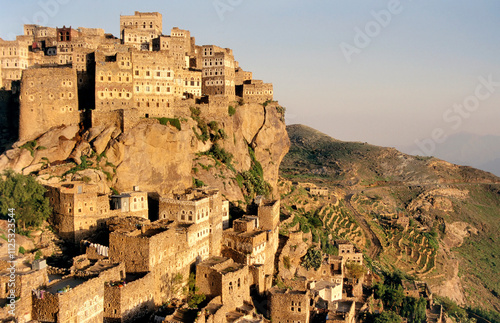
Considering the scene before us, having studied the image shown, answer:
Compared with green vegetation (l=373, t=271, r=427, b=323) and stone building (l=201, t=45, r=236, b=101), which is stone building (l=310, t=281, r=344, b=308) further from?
stone building (l=201, t=45, r=236, b=101)

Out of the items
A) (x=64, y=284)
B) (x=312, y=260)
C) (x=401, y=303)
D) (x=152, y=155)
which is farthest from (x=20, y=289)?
(x=401, y=303)

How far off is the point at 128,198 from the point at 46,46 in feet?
106

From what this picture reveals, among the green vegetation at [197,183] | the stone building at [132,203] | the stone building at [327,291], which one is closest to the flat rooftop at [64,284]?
the stone building at [132,203]

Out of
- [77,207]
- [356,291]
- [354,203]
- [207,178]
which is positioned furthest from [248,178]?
[354,203]

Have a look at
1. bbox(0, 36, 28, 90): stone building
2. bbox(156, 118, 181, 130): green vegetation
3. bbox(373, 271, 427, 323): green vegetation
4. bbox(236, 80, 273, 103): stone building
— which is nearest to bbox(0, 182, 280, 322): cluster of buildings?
bbox(156, 118, 181, 130): green vegetation

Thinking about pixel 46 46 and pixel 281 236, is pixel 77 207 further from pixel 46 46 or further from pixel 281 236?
pixel 46 46

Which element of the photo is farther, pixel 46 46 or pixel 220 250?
pixel 46 46

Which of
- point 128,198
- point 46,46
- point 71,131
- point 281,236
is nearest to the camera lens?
point 128,198

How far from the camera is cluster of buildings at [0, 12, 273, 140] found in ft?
170

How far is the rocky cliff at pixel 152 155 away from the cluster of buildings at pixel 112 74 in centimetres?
197

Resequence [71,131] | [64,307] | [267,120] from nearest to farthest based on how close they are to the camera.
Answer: [64,307] < [71,131] < [267,120]

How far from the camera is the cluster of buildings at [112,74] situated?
51688 mm

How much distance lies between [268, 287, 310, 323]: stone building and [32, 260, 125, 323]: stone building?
604 inches

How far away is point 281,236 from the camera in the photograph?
54.9 m
